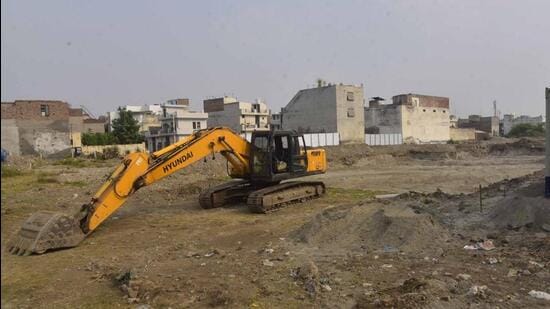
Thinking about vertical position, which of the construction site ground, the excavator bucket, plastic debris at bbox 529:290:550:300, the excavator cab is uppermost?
the excavator cab

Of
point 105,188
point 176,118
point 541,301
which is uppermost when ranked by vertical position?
point 176,118

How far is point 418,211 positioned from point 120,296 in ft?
21.6

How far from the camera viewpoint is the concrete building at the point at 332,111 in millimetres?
62875

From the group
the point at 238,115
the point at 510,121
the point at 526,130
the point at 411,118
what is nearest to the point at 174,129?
the point at 238,115

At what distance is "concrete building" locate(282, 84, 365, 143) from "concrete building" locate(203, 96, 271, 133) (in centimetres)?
839

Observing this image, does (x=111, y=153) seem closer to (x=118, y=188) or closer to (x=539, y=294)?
(x=118, y=188)

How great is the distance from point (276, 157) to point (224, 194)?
1.94m

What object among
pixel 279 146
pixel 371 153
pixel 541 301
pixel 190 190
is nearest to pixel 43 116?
pixel 371 153

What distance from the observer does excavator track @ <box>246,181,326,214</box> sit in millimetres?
13414

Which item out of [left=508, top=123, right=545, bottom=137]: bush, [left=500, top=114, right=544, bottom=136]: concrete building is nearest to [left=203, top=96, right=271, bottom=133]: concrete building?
[left=508, top=123, right=545, bottom=137]: bush

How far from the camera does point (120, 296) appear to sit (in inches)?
260

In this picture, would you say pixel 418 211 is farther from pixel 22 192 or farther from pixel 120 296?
pixel 22 192

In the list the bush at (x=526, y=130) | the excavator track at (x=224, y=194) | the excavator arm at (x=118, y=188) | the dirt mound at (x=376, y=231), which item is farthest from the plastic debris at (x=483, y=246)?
the bush at (x=526, y=130)

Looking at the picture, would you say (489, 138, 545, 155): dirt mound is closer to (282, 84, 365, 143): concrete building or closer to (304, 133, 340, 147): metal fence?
(304, 133, 340, 147): metal fence
